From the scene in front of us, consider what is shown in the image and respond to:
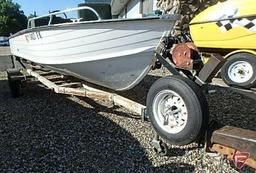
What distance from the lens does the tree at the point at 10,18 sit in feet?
207

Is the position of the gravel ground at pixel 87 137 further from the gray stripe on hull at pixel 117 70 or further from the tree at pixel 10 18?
the tree at pixel 10 18

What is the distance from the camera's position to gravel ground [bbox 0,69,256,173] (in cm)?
318

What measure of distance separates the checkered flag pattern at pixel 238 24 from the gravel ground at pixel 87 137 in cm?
124

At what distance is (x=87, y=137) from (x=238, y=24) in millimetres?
2663

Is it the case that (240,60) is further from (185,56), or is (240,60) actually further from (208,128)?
(208,128)

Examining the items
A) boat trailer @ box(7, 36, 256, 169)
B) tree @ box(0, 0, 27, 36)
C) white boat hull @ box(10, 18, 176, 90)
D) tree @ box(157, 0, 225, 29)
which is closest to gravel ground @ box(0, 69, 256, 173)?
boat trailer @ box(7, 36, 256, 169)

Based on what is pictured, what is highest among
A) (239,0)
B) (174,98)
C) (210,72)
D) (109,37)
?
(239,0)

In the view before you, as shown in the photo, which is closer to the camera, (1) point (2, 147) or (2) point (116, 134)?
(1) point (2, 147)

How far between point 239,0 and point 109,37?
1967 mm

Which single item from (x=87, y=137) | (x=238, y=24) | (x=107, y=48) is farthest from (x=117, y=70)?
(x=238, y=24)

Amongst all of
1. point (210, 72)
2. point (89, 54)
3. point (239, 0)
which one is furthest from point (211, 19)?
point (89, 54)

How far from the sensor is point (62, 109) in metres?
5.05

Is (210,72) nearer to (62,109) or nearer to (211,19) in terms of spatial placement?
(211,19)

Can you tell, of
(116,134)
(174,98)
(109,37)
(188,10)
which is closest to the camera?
(174,98)
